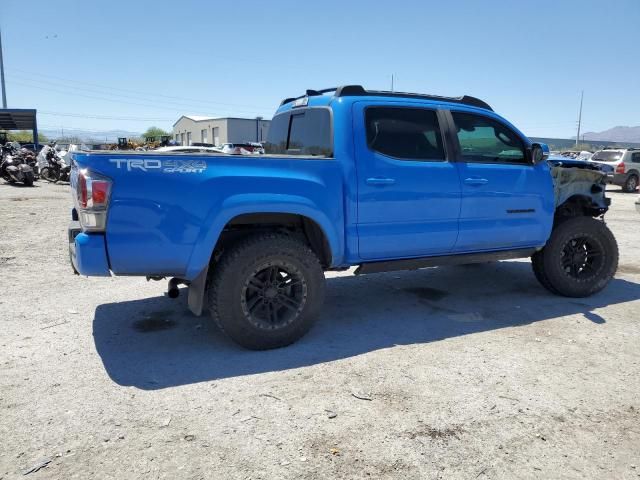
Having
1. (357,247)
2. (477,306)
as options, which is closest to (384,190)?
(357,247)

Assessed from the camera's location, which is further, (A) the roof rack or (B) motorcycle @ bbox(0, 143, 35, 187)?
(B) motorcycle @ bbox(0, 143, 35, 187)

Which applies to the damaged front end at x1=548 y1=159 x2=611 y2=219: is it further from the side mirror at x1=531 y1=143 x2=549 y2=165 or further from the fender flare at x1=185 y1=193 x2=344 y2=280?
the fender flare at x1=185 y1=193 x2=344 y2=280

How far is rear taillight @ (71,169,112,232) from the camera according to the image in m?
3.28

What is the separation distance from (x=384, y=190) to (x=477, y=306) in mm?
1884

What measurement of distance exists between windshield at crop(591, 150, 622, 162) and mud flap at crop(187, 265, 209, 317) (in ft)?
71.4

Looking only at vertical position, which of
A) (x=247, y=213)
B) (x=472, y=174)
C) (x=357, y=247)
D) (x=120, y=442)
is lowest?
(x=120, y=442)

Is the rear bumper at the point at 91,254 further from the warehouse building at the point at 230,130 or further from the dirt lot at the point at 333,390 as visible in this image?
the warehouse building at the point at 230,130

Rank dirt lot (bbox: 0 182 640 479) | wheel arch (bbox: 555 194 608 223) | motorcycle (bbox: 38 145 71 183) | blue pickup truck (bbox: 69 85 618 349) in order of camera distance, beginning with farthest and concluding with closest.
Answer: motorcycle (bbox: 38 145 71 183), wheel arch (bbox: 555 194 608 223), blue pickup truck (bbox: 69 85 618 349), dirt lot (bbox: 0 182 640 479)

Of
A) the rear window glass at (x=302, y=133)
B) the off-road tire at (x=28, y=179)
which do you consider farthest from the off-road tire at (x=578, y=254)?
the off-road tire at (x=28, y=179)

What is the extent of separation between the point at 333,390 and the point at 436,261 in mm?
1887

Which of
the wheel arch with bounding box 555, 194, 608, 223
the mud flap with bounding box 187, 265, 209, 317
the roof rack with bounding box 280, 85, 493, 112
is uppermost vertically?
the roof rack with bounding box 280, 85, 493, 112

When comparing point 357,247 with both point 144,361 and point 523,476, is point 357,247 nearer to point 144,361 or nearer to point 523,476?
point 144,361

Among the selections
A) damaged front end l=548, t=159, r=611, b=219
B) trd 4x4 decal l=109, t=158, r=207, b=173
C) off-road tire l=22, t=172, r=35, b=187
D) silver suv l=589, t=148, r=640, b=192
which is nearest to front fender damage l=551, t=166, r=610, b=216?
damaged front end l=548, t=159, r=611, b=219

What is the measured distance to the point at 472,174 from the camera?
4645 mm
